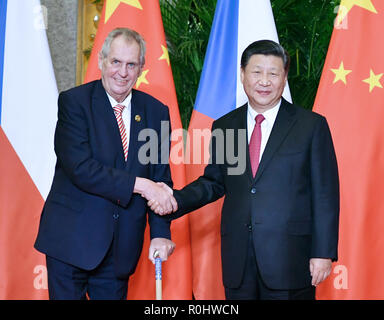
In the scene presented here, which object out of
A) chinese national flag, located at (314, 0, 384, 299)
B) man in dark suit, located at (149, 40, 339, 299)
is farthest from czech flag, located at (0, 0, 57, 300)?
chinese national flag, located at (314, 0, 384, 299)

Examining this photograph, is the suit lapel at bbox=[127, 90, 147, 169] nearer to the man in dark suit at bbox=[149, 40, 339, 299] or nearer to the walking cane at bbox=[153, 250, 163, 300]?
the man in dark suit at bbox=[149, 40, 339, 299]

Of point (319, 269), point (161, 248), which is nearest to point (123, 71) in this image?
point (161, 248)

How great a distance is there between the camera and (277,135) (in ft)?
8.07

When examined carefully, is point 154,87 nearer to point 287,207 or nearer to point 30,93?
point 30,93

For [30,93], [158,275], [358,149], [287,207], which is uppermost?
[30,93]

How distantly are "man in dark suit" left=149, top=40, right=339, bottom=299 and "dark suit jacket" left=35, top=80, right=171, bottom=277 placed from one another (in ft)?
0.56

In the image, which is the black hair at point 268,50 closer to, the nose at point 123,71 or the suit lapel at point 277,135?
the suit lapel at point 277,135

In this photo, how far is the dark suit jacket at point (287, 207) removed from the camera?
2.36 metres

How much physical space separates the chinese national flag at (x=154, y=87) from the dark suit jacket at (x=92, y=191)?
694mm

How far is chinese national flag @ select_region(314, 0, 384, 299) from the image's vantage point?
10.1ft

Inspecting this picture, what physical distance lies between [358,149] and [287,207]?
36.2 inches

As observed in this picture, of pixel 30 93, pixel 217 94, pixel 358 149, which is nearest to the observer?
pixel 358 149

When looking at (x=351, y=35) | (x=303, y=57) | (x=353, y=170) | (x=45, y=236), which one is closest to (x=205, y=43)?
(x=303, y=57)

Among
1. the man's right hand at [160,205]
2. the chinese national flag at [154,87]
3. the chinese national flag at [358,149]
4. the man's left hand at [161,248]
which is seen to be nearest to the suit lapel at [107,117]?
the man's right hand at [160,205]
